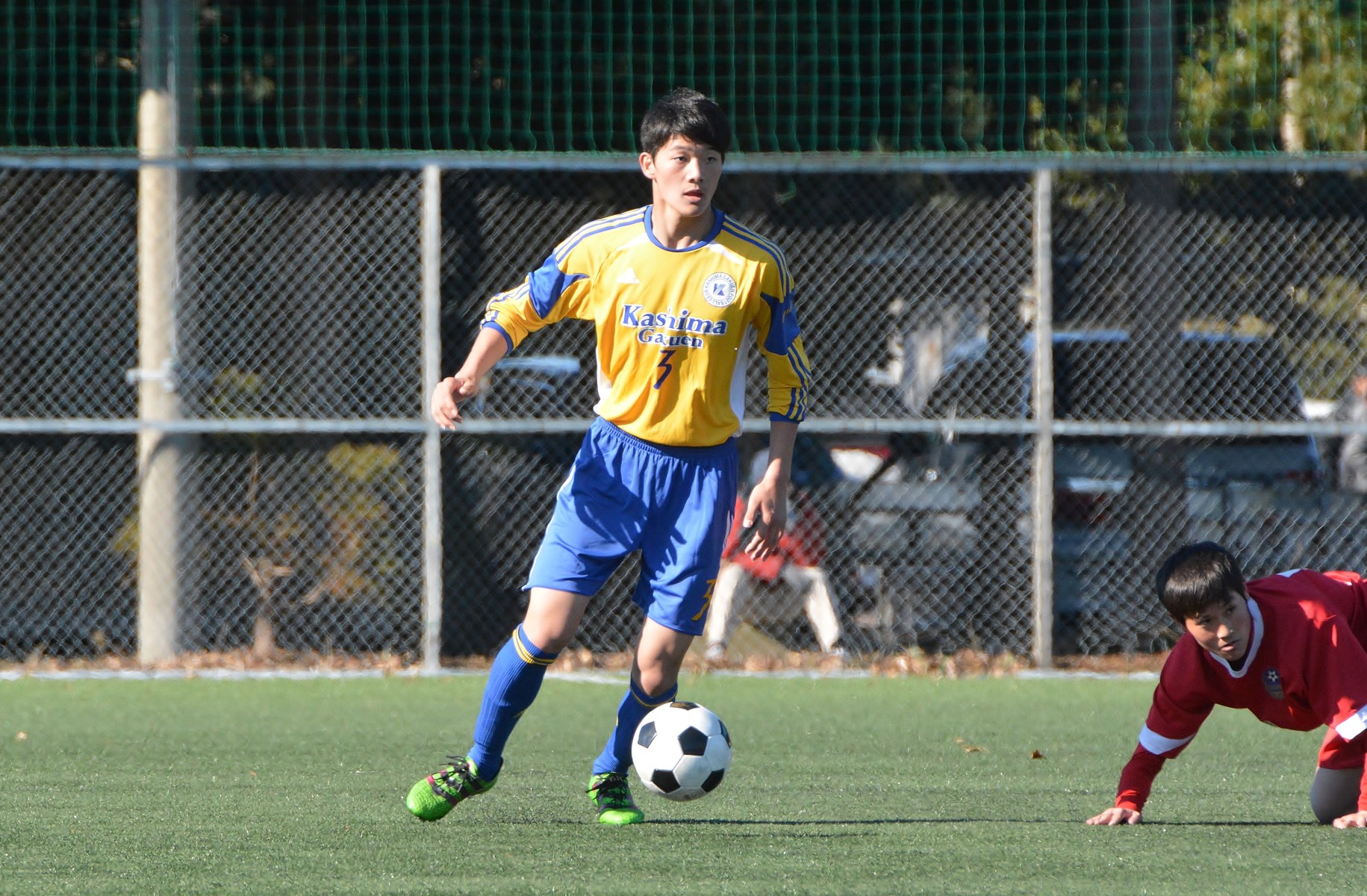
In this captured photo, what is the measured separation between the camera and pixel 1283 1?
10.3 meters

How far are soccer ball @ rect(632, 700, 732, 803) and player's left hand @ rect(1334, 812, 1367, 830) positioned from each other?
5.17 feet

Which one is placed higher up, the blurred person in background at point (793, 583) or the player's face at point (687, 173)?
the player's face at point (687, 173)

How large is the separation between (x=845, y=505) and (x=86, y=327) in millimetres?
4195

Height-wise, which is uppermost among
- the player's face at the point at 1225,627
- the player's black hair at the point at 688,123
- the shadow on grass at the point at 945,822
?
the player's black hair at the point at 688,123

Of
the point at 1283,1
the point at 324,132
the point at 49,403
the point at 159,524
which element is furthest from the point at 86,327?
the point at 1283,1

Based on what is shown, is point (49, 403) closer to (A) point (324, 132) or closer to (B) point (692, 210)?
(A) point (324, 132)

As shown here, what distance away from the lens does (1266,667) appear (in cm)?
421

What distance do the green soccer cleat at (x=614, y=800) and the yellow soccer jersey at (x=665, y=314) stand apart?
0.95 m

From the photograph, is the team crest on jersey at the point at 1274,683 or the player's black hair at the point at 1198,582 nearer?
the player's black hair at the point at 1198,582

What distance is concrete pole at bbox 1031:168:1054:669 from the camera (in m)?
8.51

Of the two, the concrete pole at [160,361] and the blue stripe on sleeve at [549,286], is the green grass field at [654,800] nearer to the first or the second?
the concrete pole at [160,361]

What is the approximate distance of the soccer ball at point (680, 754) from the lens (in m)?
4.41

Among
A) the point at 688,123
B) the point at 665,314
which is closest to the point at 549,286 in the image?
the point at 665,314

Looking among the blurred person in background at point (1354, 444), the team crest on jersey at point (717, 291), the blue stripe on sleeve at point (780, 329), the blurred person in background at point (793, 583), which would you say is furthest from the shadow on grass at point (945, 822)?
the blurred person in background at point (1354, 444)
